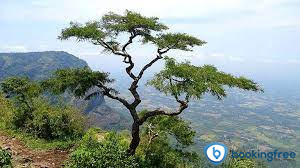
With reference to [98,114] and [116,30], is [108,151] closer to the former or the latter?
[116,30]

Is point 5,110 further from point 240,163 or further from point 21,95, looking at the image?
point 240,163

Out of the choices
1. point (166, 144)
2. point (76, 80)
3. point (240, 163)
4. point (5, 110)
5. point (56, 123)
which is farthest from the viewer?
point (5, 110)

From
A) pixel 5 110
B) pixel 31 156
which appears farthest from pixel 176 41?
pixel 5 110

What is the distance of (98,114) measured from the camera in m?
190

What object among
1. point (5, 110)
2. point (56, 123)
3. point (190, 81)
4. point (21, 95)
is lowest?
point (5, 110)

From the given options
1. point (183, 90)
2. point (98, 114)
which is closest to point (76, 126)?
point (183, 90)

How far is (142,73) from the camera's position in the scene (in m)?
19.4

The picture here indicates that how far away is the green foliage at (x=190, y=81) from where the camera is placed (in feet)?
53.1

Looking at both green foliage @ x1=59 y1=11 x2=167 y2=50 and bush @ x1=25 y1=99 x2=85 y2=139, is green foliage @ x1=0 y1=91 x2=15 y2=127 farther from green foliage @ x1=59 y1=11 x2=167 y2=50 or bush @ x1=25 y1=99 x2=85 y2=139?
green foliage @ x1=59 y1=11 x2=167 y2=50

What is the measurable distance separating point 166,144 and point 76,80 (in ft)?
19.1

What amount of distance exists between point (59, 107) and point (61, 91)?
19.5ft

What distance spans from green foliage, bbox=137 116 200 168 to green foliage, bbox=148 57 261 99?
3.99m

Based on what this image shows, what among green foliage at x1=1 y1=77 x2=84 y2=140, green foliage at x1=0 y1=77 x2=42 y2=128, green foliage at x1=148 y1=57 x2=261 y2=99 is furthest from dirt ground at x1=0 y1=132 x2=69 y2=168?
green foliage at x1=148 y1=57 x2=261 y2=99

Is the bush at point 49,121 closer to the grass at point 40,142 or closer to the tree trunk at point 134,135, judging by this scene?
the grass at point 40,142
